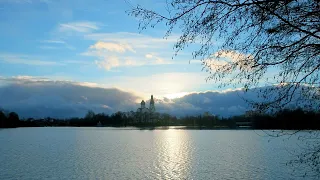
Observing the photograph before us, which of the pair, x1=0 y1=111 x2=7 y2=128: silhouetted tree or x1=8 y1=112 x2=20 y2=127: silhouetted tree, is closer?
x1=0 y1=111 x2=7 y2=128: silhouetted tree

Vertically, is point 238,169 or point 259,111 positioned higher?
point 259,111

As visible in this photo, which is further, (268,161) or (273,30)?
(268,161)

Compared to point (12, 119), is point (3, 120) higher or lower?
lower

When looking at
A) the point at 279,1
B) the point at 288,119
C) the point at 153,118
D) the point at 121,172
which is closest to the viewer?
the point at 279,1

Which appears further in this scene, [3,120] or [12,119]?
[12,119]

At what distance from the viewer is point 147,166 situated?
26047 mm

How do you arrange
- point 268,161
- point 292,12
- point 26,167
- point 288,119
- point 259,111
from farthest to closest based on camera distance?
1. point 268,161
2. point 26,167
3. point 288,119
4. point 259,111
5. point 292,12

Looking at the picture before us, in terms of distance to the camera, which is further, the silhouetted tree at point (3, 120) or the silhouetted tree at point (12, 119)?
the silhouetted tree at point (12, 119)

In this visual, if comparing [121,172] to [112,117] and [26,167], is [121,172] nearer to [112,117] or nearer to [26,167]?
[26,167]

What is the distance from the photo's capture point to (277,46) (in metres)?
6.05

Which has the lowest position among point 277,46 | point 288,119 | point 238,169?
point 238,169

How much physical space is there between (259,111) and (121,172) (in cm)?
1793

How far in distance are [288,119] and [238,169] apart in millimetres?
17479

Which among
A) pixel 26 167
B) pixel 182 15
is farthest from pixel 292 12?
pixel 26 167
